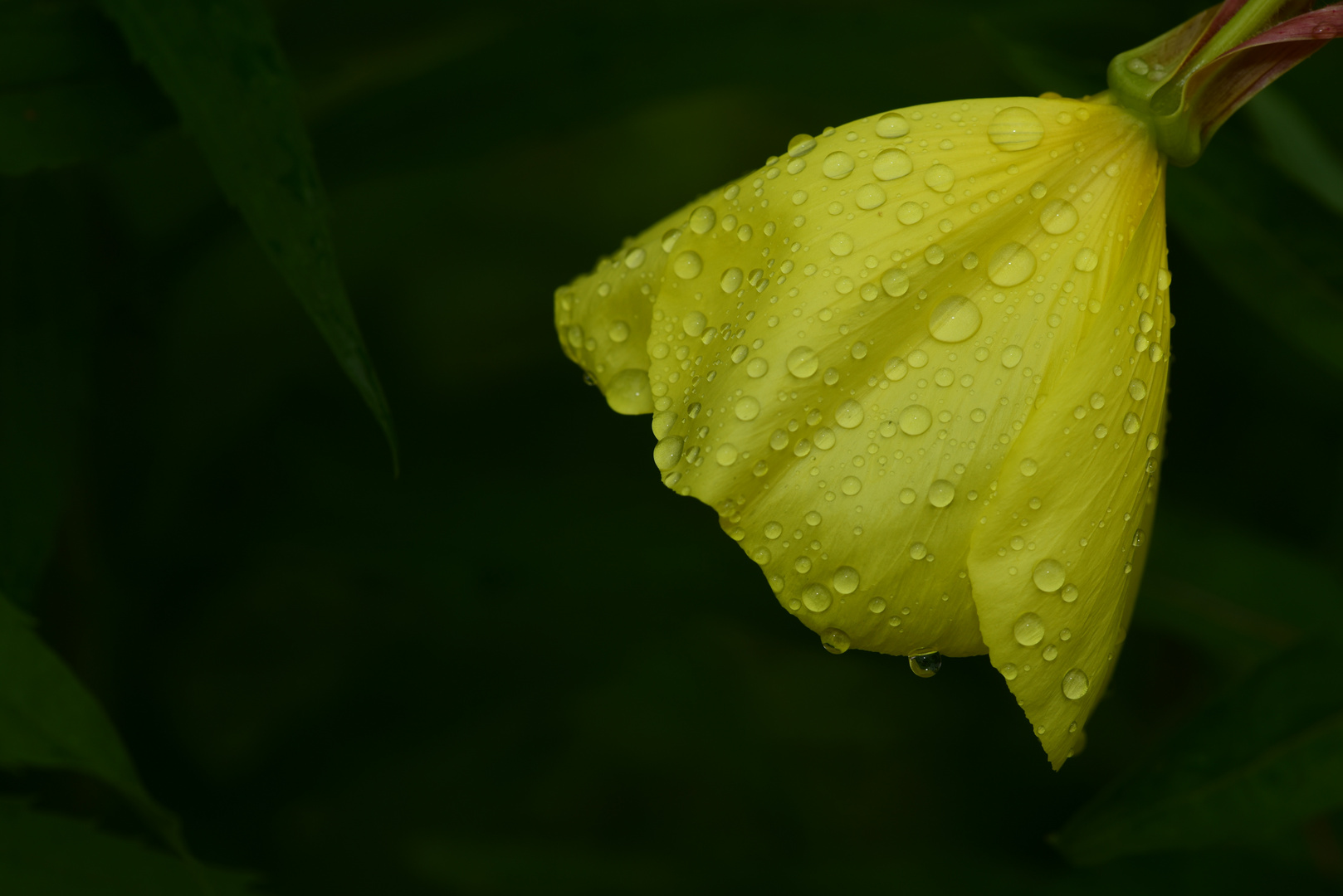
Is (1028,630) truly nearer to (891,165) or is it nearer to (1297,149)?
(891,165)

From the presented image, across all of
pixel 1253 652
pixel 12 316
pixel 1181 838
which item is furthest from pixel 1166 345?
pixel 12 316

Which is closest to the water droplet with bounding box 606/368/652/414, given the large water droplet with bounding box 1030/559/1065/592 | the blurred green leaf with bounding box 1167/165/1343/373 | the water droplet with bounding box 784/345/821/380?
the water droplet with bounding box 784/345/821/380

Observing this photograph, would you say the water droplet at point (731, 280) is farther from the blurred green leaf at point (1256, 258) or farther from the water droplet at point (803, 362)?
the blurred green leaf at point (1256, 258)

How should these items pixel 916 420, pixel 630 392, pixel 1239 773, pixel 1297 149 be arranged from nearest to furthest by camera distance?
1. pixel 916 420
2. pixel 630 392
3. pixel 1239 773
4. pixel 1297 149

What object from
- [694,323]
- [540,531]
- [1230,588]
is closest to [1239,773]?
[1230,588]

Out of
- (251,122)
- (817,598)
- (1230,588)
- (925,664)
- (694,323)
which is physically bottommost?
(1230,588)

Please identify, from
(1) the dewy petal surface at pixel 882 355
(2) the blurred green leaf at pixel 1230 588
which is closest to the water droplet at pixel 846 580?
(1) the dewy petal surface at pixel 882 355

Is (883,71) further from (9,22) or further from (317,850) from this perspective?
(317,850)

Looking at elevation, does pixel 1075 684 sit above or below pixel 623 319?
below

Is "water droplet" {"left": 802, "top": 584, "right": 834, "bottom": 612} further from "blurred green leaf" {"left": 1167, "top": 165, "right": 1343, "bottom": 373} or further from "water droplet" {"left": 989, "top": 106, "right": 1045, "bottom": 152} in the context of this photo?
"blurred green leaf" {"left": 1167, "top": 165, "right": 1343, "bottom": 373}
